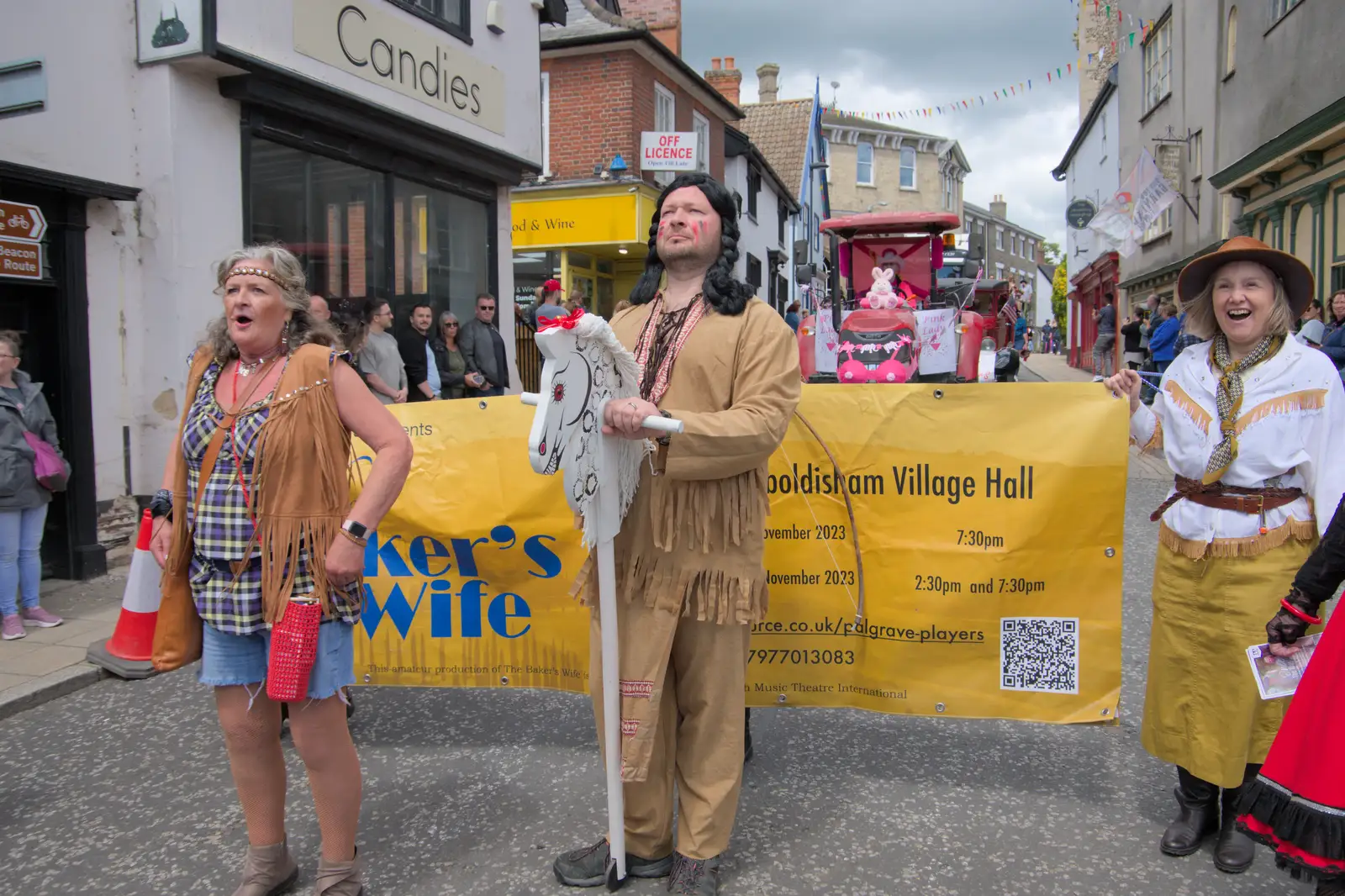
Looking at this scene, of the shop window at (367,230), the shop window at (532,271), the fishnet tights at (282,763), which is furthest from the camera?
the shop window at (532,271)

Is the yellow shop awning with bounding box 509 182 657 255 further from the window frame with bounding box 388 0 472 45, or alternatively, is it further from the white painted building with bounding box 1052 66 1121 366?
the white painted building with bounding box 1052 66 1121 366

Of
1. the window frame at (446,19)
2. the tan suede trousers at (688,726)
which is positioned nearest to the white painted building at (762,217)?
the window frame at (446,19)

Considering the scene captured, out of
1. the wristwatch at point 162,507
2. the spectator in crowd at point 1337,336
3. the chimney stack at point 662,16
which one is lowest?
the wristwatch at point 162,507

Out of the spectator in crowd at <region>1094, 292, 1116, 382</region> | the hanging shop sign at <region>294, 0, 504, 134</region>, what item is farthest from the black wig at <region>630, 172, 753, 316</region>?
the spectator in crowd at <region>1094, 292, 1116, 382</region>

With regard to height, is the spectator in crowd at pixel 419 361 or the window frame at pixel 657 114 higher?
the window frame at pixel 657 114

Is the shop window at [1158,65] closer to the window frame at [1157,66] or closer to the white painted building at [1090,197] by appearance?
the window frame at [1157,66]

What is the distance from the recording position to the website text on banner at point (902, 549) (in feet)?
10.7

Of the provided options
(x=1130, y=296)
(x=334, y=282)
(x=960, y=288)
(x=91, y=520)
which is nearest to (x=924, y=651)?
(x=91, y=520)

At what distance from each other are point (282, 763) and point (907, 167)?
5464cm

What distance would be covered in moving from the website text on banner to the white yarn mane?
935 millimetres

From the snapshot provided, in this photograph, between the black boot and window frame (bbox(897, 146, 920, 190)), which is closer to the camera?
the black boot

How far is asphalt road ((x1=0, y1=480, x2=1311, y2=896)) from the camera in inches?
111

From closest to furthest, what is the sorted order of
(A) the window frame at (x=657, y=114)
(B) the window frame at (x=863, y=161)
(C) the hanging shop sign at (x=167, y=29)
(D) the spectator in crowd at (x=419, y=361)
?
1. (C) the hanging shop sign at (x=167, y=29)
2. (D) the spectator in crowd at (x=419, y=361)
3. (A) the window frame at (x=657, y=114)
4. (B) the window frame at (x=863, y=161)

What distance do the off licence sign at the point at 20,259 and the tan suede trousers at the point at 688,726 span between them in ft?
16.8
